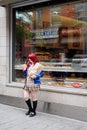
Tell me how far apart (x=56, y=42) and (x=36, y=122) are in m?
2.71

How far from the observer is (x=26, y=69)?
26.9 feet

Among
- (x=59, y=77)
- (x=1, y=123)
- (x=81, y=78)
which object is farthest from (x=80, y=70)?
(x=1, y=123)

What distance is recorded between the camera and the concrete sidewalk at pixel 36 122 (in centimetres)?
702

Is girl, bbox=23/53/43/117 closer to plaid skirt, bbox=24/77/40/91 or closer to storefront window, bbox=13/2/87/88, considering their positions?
plaid skirt, bbox=24/77/40/91

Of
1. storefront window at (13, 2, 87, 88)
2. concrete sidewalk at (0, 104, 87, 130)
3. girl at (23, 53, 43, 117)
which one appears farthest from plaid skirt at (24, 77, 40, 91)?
storefront window at (13, 2, 87, 88)

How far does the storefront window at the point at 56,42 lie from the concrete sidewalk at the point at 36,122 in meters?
1.24

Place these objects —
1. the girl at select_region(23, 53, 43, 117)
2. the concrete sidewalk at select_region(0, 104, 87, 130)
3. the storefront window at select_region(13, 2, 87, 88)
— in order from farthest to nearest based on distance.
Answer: the storefront window at select_region(13, 2, 87, 88) → the girl at select_region(23, 53, 43, 117) → the concrete sidewalk at select_region(0, 104, 87, 130)

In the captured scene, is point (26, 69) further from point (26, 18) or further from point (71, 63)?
point (26, 18)

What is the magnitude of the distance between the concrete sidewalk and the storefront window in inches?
48.7

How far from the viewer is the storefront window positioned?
8.62 meters

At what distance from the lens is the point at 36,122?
7480 millimetres

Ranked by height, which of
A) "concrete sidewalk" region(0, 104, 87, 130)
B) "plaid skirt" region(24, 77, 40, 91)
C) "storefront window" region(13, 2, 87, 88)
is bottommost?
"concrete sidewalk" region(0, 104, 87, 130)

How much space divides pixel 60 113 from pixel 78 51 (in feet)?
5.82


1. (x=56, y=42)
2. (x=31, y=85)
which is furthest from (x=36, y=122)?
(x=56, y=42)
